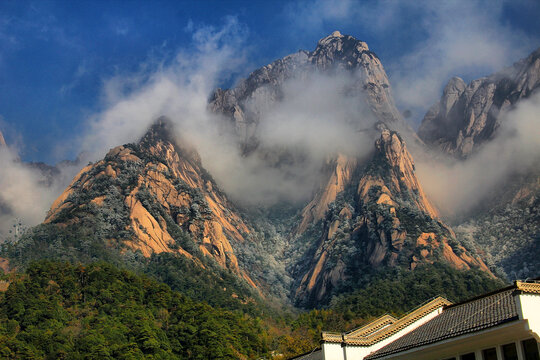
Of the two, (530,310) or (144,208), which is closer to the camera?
(530,310)

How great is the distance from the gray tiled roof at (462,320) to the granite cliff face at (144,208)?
102 m

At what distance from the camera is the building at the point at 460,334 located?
24078 mm

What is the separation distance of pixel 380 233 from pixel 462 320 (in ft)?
400

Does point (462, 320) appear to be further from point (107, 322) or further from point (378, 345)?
point (107, 322)

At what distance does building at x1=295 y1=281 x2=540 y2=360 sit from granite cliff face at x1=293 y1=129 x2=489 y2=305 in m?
99.3

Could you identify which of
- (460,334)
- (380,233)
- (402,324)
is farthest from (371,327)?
(380,233)

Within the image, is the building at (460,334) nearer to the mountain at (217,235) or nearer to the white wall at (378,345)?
the white wall at (378,345)

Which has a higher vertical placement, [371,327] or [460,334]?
[371,327]

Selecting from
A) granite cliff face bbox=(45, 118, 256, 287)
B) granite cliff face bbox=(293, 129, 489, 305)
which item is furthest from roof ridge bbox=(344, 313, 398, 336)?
granite cliff face bbox=(45, 118, 256, 287)

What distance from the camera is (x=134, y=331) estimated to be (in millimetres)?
76562

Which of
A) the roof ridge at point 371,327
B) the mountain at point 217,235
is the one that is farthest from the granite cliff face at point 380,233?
the roof ridge at point 371,327

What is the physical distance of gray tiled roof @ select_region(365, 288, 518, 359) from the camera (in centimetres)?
2619

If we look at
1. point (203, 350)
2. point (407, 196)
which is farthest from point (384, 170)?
point (203, 350)

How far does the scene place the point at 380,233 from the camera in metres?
150
